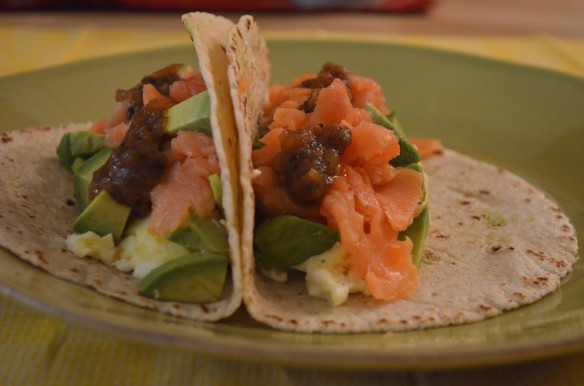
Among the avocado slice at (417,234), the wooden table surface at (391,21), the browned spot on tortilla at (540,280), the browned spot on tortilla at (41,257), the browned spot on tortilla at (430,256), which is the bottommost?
the wooden table surface at (391,21)

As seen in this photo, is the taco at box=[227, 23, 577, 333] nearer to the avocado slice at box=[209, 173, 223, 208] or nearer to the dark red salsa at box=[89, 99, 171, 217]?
the avocado slice at box=[209, 173, 223, 208]

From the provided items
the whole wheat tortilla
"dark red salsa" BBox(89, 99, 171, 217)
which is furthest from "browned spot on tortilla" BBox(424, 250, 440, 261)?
"dark red salsa" BBox(89, 99, 171, 217)

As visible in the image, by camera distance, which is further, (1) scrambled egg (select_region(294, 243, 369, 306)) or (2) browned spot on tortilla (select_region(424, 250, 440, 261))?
(2) browned spot on tortilla (select_region(424, 250, 440, 261))

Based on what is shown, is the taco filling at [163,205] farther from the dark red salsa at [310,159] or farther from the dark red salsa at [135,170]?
the dark red salsa at [310,159]

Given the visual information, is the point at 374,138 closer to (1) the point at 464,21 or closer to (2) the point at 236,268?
(2) the point at 236,268

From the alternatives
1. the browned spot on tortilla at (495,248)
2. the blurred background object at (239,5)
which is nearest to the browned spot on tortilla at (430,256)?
the browned spot on tortilla at (495,248)

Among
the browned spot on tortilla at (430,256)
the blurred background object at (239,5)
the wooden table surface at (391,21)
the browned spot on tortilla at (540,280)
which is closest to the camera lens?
the browned spot on tortilla at (540,280)

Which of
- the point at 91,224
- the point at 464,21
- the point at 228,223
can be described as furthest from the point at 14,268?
the point at 464,21
